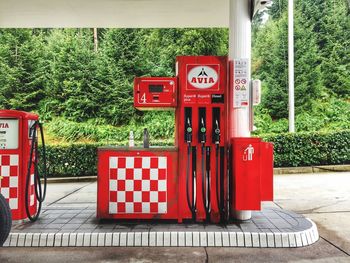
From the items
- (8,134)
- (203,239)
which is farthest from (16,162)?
(203,239)

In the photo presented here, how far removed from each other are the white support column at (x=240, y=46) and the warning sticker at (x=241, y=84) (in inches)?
4.1

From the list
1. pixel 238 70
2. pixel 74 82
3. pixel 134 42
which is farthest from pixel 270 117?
pixel 238 70

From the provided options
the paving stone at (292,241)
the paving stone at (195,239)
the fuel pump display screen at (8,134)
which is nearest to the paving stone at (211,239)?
the paving stone at (195,239)

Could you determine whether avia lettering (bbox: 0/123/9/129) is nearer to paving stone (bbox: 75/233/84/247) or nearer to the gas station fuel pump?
the gas station fuel pump

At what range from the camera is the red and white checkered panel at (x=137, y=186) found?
4180mm

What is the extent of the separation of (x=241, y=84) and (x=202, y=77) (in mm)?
417

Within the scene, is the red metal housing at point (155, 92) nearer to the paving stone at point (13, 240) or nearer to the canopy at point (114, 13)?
the paving stone at point (13, 240)

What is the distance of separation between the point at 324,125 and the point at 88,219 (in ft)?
46.1

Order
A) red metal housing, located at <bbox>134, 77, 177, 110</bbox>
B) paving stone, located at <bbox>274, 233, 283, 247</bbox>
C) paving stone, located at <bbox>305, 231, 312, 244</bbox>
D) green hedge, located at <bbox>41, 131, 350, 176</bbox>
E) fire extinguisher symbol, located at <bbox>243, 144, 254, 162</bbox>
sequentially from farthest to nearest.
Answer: green hedge, located at <bbox>41, 131, 350, 176</bbox> < red metal housing, located at <bbox>134, 77, 177, 110</bbox> < fire extinguisher symbol, located at <bbox>243, 144, 254, 162</bbox> < paving stone, located at <bbox>305, 231, 312, 244</bbox> < paving stone, located at <bbox>274, 233, 283, 247</bbox>

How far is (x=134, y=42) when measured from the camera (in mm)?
16188

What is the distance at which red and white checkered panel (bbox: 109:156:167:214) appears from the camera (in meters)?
4.18

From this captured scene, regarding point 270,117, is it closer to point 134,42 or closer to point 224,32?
point 224,32

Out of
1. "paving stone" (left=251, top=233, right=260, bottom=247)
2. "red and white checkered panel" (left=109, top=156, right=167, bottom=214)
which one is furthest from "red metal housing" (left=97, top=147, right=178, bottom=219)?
"paving stone" (left=251, top=233, right=260, bottom=247)

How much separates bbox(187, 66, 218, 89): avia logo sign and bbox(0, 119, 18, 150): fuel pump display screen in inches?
76.0
